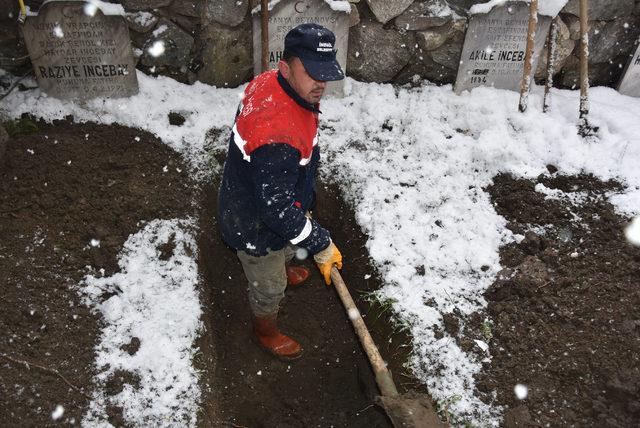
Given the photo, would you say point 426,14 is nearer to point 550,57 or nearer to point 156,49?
point 550,57

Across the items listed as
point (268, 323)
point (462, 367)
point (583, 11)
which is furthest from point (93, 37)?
point (583, 11)

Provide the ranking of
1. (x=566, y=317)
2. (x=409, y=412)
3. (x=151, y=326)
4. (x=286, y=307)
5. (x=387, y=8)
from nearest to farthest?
(x=409, y=412) < (x=151, y=326) < (x=566, y=317) < (x=286, y=307) < (x=387, y=8)

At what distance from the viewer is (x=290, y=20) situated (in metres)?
4.70

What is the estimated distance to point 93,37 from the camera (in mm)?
4309

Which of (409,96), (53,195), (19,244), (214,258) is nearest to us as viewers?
(19,244)

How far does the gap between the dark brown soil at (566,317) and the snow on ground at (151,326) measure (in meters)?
1.99

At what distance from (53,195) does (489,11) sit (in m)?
4.55

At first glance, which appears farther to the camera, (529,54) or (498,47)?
(498,47)

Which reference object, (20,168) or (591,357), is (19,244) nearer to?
(20,168)

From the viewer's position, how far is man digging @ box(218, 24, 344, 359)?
233cm

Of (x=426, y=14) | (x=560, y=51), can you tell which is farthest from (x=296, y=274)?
(x=560, y=51)

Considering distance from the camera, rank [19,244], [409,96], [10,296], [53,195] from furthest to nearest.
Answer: [409,96] < [53,195] < [19,244] < [10,296]

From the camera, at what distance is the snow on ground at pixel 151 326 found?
2.79 metres

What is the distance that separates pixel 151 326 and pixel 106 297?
0.41 metres
